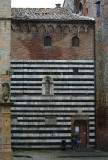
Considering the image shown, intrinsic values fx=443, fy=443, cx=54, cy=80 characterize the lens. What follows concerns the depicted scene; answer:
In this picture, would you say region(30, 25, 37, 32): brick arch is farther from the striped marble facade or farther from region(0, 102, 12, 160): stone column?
region(0, 102, 12, 160): stone column

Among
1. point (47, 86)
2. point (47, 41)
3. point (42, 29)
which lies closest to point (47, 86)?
point (47, 86)

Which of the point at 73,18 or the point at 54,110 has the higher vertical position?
the point at 73,18

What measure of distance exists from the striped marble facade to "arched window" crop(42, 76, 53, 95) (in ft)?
0.50

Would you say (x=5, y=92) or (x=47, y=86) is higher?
(x=47, y=86)

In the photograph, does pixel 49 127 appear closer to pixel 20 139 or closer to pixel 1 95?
pixel 20 139

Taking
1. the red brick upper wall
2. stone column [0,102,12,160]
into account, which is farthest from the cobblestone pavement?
the red brick upper wall

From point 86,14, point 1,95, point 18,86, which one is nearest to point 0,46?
point 1,95

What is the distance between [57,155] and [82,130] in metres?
3.72

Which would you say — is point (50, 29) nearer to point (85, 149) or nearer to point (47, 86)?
point (47, 86)

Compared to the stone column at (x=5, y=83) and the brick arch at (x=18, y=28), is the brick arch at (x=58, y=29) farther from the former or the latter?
the stone column at (x=5, y=83)

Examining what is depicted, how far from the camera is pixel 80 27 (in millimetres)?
29297

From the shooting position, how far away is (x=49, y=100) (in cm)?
2847

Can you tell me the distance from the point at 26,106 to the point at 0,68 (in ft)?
22.7

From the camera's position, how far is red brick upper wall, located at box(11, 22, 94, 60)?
1131 inches
